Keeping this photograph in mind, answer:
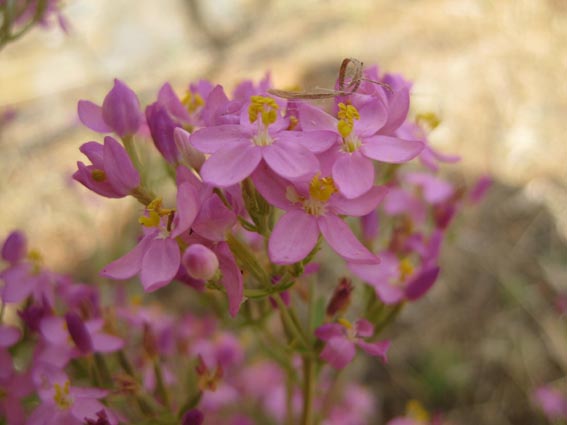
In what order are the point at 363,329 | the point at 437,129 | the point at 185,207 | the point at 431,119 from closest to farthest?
the point at 185,207, the point at 363,329, the point at 431,119, the point at 437,129

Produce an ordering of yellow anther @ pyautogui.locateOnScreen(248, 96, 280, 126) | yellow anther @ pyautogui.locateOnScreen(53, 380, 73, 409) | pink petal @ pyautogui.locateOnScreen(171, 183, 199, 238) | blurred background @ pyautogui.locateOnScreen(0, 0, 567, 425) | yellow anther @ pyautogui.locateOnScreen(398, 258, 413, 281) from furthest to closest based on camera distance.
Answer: blurred background @ pyautogui.locateOnScreen(0, 0, 567, 425)
yellow anther @ pyautogui.locateOnScreen(398, 258, 413, 281)
yellow anther @ pyautogui.locateOnScreen(53, 380, 73, 409)
yellow anther @ pyautogui.locateOnScreen(248, 96, 280, 126)
pink petal @ pyautogui.locateOnScreen(171, 183, 199, 238)

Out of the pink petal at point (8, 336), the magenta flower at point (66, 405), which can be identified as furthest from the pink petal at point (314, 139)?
the pink petal at point (8, 336)

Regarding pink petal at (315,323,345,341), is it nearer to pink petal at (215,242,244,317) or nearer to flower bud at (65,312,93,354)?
pink petal at (215,242,244,317)

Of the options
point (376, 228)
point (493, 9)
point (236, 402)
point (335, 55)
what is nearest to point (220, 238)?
point (376, 228)

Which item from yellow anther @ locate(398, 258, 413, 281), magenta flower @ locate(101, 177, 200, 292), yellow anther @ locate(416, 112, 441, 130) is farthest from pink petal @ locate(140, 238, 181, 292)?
yellow anther @ locate(416, 112, 441, 130)

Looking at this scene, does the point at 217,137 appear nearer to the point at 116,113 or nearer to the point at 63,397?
the point at 116,113

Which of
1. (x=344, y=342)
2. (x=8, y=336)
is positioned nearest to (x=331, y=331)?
(x=344, y=342)
